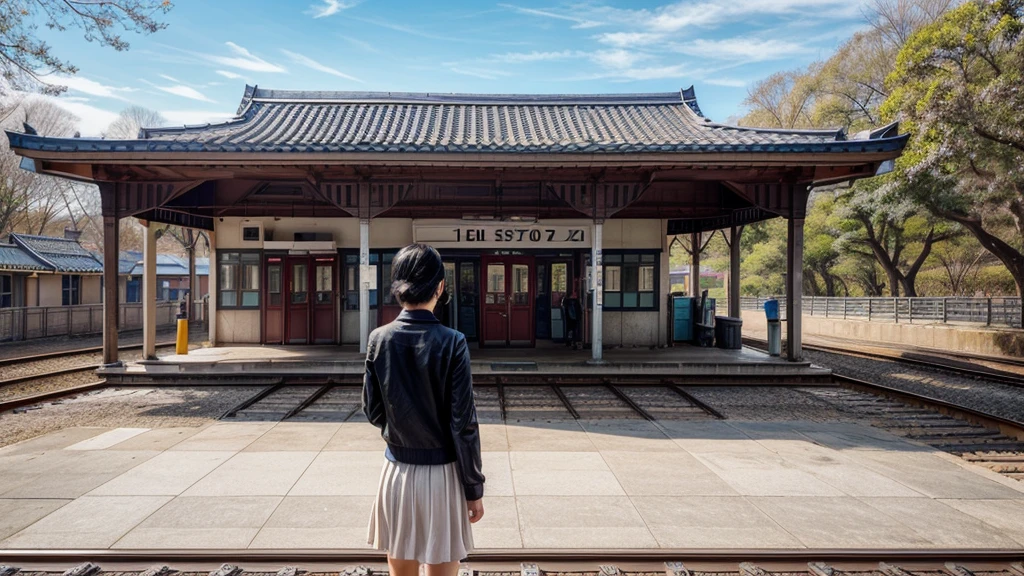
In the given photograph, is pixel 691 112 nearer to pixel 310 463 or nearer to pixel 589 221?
pixel 589 221

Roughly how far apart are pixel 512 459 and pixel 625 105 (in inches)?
468

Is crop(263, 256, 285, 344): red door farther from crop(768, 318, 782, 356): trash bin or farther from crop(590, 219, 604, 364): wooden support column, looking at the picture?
crop(768, 318, 782, 356): trash bin

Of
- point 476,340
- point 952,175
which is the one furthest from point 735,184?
point 952,175

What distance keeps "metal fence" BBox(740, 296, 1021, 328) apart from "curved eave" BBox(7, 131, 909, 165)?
954 centimetres

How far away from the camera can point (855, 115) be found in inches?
1112

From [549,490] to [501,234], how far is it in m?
8.25

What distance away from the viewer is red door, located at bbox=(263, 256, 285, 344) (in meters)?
13.7

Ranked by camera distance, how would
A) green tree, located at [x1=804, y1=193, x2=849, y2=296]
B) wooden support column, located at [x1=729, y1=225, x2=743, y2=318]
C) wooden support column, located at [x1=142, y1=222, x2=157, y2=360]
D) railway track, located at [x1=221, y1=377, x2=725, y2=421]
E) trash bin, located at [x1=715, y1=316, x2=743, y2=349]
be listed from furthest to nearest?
green tree, located at [x1=804, y1=193, x2=849, y2=296], wooden support column, located at [x1=729, y1=225, x2=743, y2=318], trash bin, located at [x1=715, y1=316, x2=743, y2=349], wooden support column, located at [x1=142, y1=222, x2=157, y2=360], railway track, located at [x1=221, y1=377, x2=725, y2=421]

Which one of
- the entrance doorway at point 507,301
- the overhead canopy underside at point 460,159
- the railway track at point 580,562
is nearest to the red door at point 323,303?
the overhead canopy underside at point 460,159

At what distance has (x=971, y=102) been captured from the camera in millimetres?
13414

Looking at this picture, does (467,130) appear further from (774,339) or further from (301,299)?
(774,339)

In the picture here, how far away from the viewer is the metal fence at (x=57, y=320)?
57.2ft

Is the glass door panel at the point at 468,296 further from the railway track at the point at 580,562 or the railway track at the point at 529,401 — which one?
the railway track at the point at 580,562

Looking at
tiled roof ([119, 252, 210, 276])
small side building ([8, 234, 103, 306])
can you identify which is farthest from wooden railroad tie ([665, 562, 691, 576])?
tiled roof ([119, 252, 210, 276])
